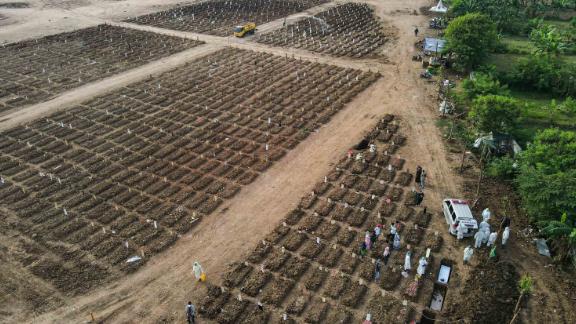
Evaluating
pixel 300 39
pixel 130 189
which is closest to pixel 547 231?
pixel 130 189

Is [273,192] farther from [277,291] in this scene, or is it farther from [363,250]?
[277,291]

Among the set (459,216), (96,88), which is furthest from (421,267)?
(96,88)

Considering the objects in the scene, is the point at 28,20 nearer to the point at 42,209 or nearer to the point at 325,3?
the point at 325,3

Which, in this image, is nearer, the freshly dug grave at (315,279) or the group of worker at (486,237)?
the freshly dug grave at (315,279)

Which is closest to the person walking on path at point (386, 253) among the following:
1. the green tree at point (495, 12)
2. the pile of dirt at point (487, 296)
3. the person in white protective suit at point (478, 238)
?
the pile of dirt at point (487, 296)

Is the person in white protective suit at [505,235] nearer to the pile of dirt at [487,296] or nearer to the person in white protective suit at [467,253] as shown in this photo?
the pile of dirt at [487,296]
